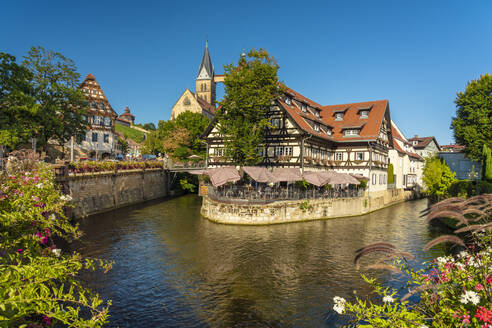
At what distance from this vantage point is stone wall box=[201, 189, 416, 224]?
2366 cm

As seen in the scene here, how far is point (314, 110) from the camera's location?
3994 cm

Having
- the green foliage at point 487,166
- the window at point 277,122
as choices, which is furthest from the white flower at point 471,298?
the green foliage at point 487,166

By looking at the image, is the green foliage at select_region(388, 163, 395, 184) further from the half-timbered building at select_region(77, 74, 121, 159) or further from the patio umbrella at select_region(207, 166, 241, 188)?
the half-timbered building at select_region(77, 74, 121, 159)

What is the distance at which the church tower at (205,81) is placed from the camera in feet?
316

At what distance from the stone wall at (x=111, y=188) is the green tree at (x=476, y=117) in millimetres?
42077

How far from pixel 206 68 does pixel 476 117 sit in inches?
3102

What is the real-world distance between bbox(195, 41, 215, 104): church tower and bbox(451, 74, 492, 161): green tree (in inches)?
2859

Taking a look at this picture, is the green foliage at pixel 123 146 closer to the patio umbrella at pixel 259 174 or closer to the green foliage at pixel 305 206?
the patio umbrella at pixel 259 174

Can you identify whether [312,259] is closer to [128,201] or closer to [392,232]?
[392,232]

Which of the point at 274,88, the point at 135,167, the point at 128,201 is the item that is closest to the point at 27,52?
the point at 135,167

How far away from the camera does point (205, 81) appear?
9644 cm

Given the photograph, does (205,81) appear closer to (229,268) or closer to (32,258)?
(229,268)

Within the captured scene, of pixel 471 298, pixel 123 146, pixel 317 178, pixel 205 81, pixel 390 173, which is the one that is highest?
pixel 205 81

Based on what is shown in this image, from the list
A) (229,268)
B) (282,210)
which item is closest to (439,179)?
(282,210)
